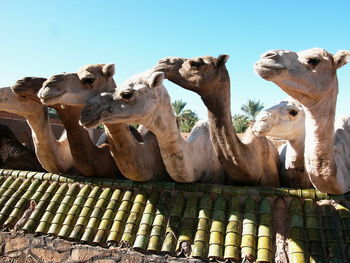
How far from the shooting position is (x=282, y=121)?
3385mm

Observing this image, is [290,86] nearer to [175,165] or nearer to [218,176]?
[175,165]

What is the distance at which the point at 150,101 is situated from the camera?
10.4 ft

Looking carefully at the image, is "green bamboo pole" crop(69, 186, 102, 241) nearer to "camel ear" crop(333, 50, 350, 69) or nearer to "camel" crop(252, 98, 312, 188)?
"camel" crop(252, 98, 312, 188)

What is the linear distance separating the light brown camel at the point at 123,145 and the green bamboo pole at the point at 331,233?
1864 millimetres

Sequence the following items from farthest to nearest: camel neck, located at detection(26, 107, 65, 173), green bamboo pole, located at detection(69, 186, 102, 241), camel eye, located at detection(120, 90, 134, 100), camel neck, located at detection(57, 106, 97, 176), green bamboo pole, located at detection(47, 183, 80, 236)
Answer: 1. camel neck, located at detection(26, 107, 65, 173)
2. camel neck, located at detection(57, 106, 97, 176)
3. green bamboo pole, located at detection(47, 183, 80, 236)
4. green bamboo pole, located at detection(69, 186, 102, 241)
5. camel eye, located at detection(120, 90, 134, 100)

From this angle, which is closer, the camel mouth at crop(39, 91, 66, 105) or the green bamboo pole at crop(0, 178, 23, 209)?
the camel mouth at crop(39, 91, 66, 105)

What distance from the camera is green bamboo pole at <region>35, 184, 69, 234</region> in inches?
149

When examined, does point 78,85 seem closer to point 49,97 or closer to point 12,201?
point 49,97

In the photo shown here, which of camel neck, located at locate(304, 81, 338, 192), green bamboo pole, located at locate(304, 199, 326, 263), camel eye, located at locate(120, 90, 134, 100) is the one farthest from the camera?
camel eye, located at locate(120, 90, 134, 100)

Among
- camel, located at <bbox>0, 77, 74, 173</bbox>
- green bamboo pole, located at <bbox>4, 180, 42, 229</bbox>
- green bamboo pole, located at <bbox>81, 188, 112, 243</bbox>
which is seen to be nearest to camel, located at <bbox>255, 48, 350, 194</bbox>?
→ green bamboo pole, located at <bbox>81, 188, 112, 243</bbox>

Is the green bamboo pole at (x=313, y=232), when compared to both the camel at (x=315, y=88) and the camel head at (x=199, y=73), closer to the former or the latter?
the camel at (x=315, y=88)

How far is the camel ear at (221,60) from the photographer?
323 cm

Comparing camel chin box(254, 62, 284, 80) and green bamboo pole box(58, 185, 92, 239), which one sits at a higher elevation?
camel chin box(254, 62, 284, 80)

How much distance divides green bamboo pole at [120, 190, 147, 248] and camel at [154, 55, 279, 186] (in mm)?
1042
